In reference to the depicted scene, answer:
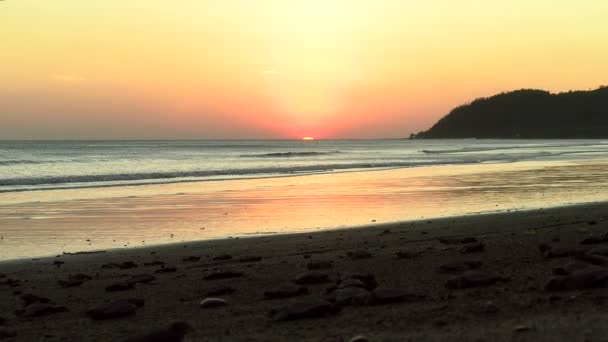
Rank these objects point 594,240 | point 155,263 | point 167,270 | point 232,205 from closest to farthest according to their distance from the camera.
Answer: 1. point 167,270
2. point 594,240
3. point 155,263
4. point 232,205

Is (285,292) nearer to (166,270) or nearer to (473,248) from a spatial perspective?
(166,270)

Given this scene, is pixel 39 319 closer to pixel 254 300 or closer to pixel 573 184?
pixel 254 300

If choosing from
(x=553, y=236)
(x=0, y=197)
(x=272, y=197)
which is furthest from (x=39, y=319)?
(x=0, y=197)

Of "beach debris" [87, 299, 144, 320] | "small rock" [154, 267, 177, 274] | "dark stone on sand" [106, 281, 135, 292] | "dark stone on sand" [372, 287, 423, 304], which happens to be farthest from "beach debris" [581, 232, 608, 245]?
"beach debris" [87, 299, 144, 320]

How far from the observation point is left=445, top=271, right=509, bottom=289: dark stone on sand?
6.32m

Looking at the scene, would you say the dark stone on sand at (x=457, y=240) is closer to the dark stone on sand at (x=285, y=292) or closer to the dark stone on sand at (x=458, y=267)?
the dark stone on sand at (x=458, y=267)

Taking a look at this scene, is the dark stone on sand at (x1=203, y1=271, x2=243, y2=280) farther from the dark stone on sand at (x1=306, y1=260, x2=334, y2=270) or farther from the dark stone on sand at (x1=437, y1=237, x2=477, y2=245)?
the dark stone on sand at (x1=437, y1=237, x2=477, y2=245)

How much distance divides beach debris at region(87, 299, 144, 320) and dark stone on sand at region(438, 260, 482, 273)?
124 inches

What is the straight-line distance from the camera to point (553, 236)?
32.8 feet

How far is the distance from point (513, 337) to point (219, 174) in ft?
104

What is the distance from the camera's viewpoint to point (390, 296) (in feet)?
19.4

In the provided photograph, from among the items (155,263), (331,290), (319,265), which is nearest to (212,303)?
(331,290)

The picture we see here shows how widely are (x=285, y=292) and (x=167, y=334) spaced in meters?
1.89

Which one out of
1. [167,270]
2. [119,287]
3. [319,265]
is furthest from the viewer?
[167,270]
